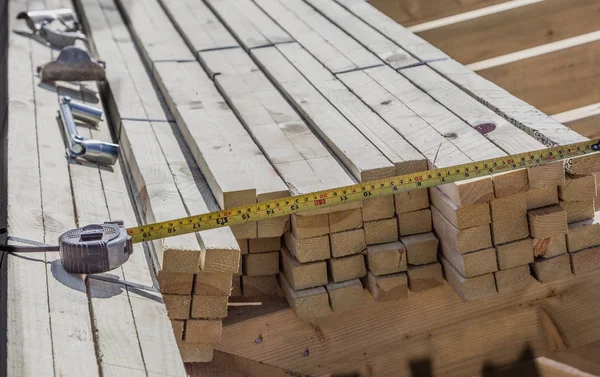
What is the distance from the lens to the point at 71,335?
103 inches

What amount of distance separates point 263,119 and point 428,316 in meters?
1.07

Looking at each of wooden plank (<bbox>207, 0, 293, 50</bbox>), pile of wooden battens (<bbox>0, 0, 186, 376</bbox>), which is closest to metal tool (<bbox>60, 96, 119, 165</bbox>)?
pile of wooden battens (<bbox>0, 0, 186, 376</bbox>)

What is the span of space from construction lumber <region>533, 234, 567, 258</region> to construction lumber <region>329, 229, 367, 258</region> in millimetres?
629

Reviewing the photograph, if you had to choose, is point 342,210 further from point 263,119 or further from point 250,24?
point 250,24

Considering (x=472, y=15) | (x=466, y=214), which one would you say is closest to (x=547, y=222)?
(x=466, y=214)

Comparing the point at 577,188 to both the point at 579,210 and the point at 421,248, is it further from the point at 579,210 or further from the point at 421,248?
the point at 421,248

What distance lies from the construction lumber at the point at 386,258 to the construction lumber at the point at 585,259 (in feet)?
2.10

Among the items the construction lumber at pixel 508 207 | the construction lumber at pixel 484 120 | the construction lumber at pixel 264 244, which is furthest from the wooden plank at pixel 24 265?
the construction lumber at pixel 484 120

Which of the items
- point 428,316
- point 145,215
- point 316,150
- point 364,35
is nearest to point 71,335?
point 145,215

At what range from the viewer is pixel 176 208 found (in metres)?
3.41

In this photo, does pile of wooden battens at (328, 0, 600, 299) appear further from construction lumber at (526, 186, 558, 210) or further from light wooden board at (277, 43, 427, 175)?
light wooden board at (277, 43, 427, 175)

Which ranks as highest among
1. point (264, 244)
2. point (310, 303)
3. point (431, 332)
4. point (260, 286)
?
point (264, 244)

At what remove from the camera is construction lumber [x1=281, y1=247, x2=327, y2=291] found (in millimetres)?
3467

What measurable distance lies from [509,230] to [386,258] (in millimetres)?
449
